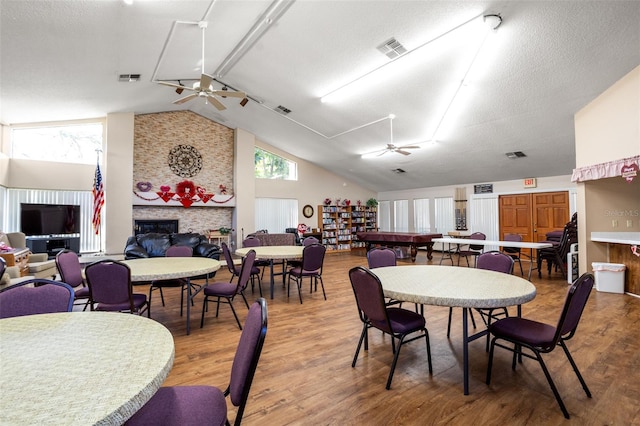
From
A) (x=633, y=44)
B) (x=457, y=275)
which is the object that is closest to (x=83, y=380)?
(x=457, y=275)

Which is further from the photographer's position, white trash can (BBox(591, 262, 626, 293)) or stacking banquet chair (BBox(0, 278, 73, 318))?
white trash can (BBox(591, 262, 626, 293))

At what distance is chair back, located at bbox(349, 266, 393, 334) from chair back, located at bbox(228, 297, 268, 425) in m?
1.07

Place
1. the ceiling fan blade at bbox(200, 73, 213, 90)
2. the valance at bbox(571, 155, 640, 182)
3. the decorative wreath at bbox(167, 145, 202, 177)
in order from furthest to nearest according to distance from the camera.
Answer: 1. the decorative wreath at bbox(167, 145, 202, 177)
2. the valance at bbox(571, 155, 640, 182)
3. the ceiling fan blade at bbox(200, 73, 213, 90)

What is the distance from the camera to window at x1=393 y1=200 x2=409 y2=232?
1230cm

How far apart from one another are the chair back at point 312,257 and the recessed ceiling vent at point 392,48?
323 cm

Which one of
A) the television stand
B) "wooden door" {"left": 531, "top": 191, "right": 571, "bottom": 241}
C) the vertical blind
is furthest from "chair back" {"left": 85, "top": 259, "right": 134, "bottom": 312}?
"wooden door" {"left": 531, "top": 191, "right": 571, "bottom": 241}

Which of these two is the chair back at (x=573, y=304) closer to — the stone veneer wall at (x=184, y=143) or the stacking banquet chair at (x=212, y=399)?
the stacking banquet chair at (x=212, y=399)

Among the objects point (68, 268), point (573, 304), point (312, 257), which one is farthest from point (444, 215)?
point (68, 268)

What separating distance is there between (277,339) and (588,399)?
99.0 inches

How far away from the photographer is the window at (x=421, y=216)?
456 inches

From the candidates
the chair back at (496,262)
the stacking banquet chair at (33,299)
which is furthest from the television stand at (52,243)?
the chair back at (496,262)

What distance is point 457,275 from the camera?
2787 millimetres

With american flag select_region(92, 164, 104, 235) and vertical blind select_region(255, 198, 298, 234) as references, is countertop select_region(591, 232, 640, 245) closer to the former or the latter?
vertical blind select_region(255, 198, 298, 234)

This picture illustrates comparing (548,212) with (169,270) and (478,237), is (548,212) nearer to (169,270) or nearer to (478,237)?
(478,237)
